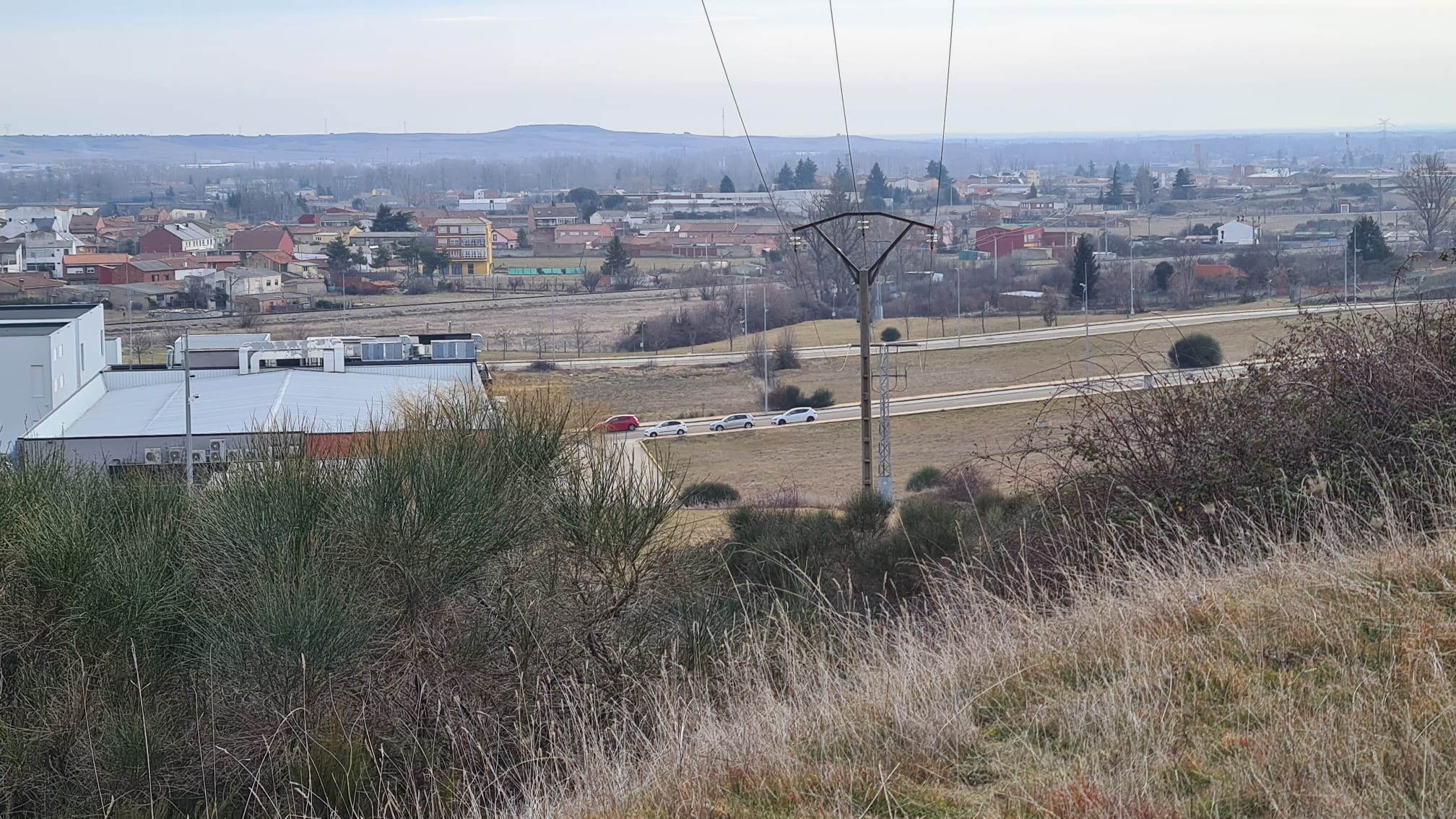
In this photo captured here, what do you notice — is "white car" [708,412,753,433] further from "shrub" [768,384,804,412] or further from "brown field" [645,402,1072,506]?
"shrub" [768,384,804,412]

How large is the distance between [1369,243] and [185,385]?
1421 inches

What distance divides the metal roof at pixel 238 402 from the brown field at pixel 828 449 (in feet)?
16.9

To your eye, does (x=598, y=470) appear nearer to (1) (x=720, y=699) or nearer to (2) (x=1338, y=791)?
(1) (x=720, y=699)

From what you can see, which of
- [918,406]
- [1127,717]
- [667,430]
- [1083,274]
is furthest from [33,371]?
[1083,274]

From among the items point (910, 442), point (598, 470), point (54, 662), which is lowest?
point (910, 442)

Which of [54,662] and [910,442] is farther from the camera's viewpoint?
[910,442]

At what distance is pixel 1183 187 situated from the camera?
11181 centimetres

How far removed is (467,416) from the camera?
9.30 m

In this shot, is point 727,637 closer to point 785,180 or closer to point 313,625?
point 313,625

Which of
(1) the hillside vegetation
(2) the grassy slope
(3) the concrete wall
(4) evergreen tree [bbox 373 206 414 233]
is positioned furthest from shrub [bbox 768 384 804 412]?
(4) evergreen tree [bbox 373 206 414 233]

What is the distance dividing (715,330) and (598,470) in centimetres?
4139

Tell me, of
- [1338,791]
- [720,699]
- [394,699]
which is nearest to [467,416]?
[394,699]

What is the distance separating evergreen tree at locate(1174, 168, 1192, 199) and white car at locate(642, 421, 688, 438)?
90.6 metres

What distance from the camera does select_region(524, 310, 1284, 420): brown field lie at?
32750mm
